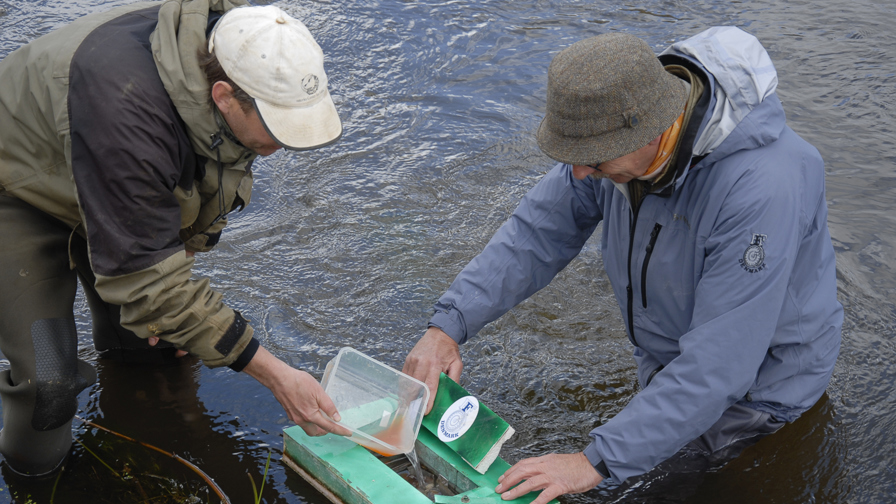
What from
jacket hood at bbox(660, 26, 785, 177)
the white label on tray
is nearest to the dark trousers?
the white label on tray

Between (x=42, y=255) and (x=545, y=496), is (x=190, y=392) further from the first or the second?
(x=545, y=496)

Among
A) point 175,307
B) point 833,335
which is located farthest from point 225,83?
point 833,335

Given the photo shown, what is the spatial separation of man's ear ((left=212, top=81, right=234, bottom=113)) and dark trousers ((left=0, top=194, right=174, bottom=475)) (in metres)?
0.79

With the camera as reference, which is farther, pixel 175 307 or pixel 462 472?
pixel 462 472

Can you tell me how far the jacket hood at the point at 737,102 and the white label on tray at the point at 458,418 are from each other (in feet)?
3.89

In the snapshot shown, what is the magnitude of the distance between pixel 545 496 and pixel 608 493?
0.74 metres

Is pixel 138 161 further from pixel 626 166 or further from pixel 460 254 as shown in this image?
pixel 460 254

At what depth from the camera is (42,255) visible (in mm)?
2551

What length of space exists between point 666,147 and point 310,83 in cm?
114

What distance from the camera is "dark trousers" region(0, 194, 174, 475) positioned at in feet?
8.13

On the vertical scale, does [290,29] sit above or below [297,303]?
above

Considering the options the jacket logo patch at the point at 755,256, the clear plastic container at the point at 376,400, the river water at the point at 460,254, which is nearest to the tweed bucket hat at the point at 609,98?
the jacket logo patch at the point at 755,256

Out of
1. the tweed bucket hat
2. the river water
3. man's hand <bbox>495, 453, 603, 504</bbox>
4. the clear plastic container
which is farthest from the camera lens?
the river water

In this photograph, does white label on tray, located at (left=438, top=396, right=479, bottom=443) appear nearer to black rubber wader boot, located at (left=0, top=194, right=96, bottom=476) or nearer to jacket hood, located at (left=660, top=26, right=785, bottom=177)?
jacket hood, located at (left=660, top=26, right=785, bottom=177)
